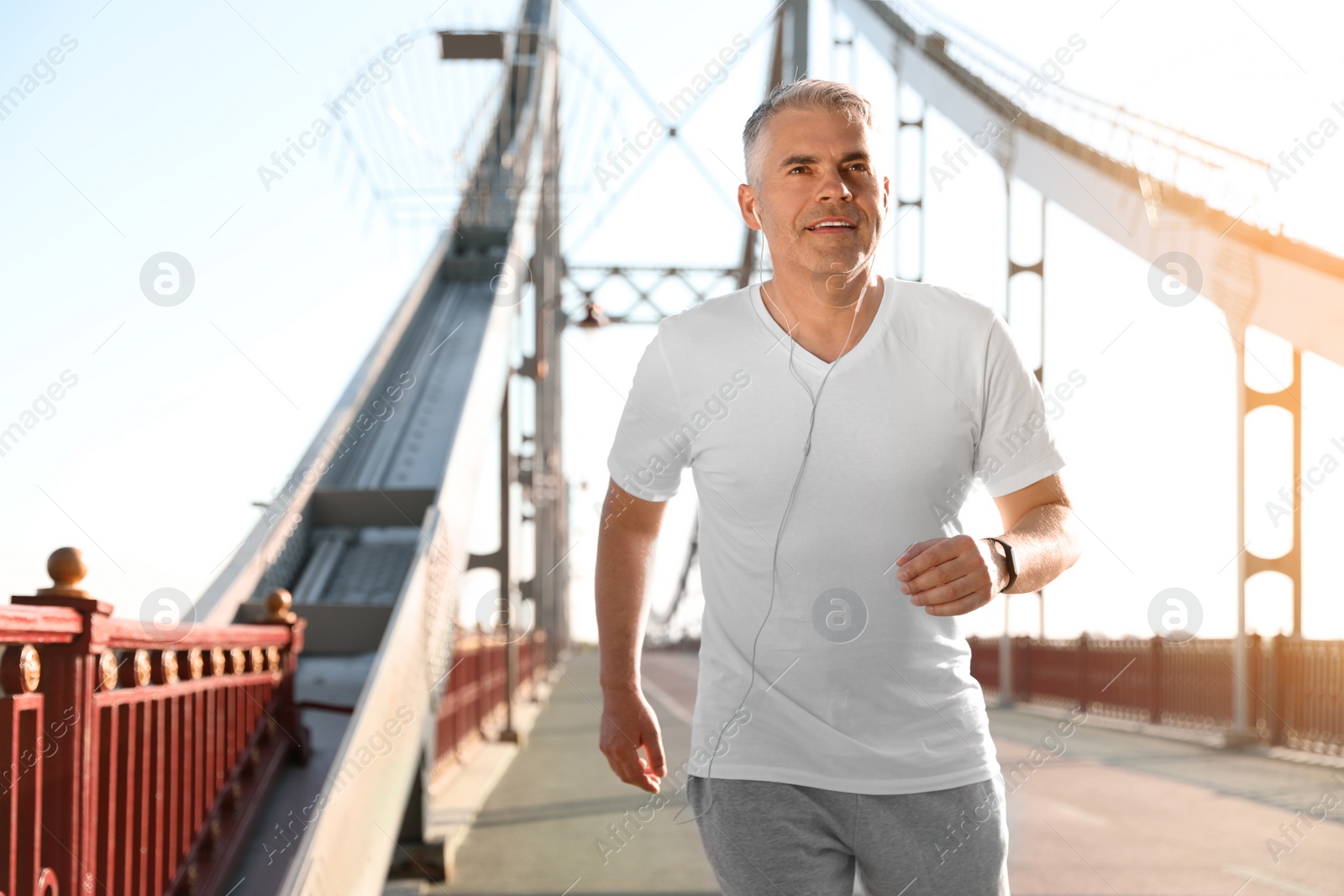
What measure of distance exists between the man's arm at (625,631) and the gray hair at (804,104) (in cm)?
53

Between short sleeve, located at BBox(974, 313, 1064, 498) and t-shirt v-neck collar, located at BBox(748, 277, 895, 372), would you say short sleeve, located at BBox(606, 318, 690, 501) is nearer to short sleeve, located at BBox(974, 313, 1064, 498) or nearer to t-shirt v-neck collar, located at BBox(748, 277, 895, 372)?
t-shirt v-neck collar, located at BBox(748, 277, 895, 372)

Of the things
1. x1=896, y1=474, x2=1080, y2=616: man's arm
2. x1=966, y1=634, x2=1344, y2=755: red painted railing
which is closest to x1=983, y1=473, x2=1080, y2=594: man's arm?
x1=896, y1=474, x2=1080, y2=616: man's arm

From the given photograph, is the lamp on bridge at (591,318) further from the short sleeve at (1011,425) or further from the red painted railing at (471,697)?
the short sleeve at (1011,425)

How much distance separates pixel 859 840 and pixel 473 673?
273 inches

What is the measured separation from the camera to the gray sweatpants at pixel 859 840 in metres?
1.55

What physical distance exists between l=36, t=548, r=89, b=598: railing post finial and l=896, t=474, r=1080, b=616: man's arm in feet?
4.39

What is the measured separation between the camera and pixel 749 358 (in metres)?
1.72

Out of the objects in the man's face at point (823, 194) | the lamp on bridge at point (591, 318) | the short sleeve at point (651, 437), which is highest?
the lamp on bridge at point (591, 318)

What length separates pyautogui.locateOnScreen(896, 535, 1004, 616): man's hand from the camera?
4.50 ft

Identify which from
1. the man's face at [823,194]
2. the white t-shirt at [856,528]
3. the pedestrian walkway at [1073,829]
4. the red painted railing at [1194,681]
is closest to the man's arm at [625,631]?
the white t-shirt at [856,528]

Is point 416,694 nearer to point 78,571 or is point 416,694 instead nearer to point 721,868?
point 78,571

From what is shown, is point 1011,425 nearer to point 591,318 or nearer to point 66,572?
point 66,572

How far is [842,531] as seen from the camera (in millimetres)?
1595

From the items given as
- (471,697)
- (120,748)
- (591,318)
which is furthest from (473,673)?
(120,748)
